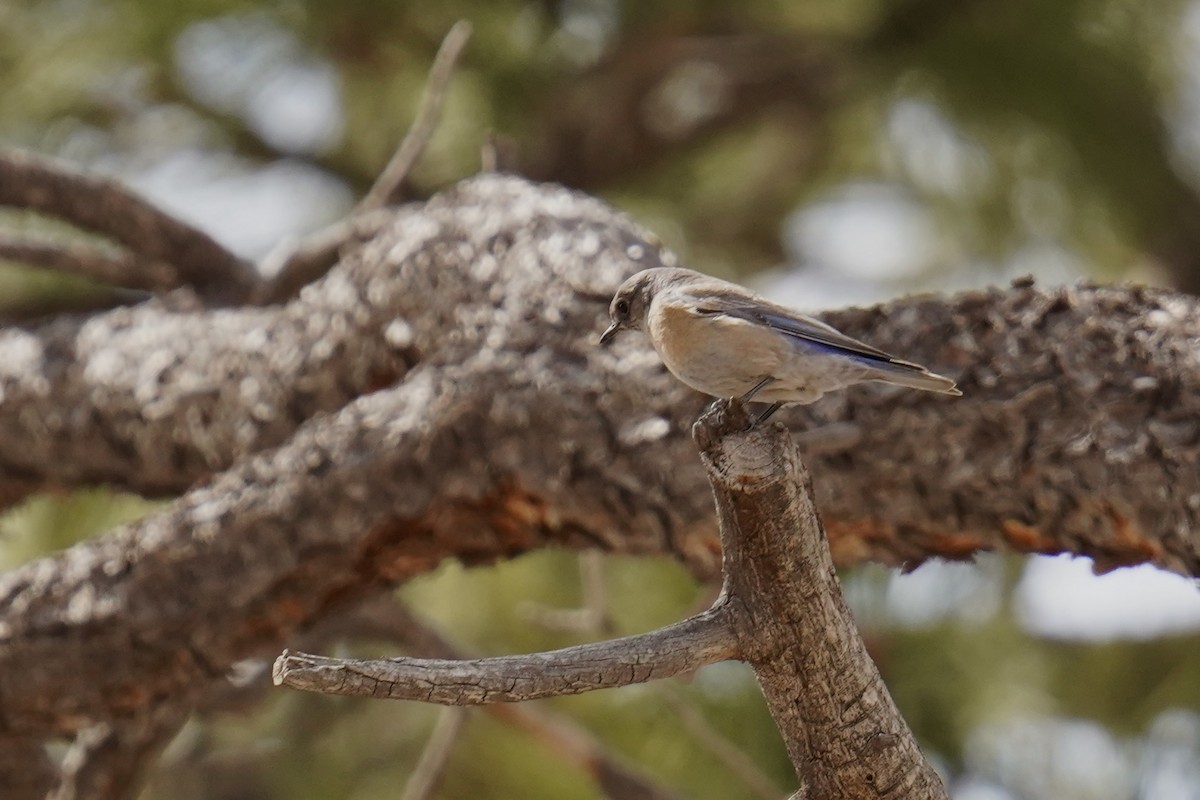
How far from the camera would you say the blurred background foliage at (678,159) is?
9.77 ft

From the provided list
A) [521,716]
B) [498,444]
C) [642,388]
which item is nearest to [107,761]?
[521,716]

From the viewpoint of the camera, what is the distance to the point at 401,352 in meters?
2.04

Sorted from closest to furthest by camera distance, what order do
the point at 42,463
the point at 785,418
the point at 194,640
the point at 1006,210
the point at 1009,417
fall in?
the point at 1009,417, the point at 785,418, the point at 194,640, the point at 42,463, the point at 1006,210

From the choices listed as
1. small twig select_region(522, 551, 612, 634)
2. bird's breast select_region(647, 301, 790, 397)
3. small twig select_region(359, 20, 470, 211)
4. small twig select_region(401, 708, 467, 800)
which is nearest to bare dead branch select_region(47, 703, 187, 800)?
small twig select_region(401, 708, 467, 800)

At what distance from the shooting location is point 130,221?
2.53 metres

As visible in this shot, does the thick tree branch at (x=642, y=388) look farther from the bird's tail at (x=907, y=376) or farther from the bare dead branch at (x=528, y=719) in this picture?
the bare dead branch at (x=528, y=719)

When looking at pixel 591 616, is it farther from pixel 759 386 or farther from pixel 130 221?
pixel 759 386

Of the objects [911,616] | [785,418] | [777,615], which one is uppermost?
[777,615]

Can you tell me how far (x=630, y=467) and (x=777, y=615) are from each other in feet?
1.62

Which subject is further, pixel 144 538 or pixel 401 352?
pixel 401 352

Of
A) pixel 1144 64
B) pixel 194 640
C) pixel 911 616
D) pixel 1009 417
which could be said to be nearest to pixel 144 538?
pixel 194 640

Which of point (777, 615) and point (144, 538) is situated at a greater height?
point (777, 615)

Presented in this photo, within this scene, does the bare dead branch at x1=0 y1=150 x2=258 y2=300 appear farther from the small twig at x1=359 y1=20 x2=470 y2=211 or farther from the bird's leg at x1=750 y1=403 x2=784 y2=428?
the bird's leg at x1=750 y1=403 x2=784 y2=428

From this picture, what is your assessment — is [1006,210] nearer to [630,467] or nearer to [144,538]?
[630,467]
